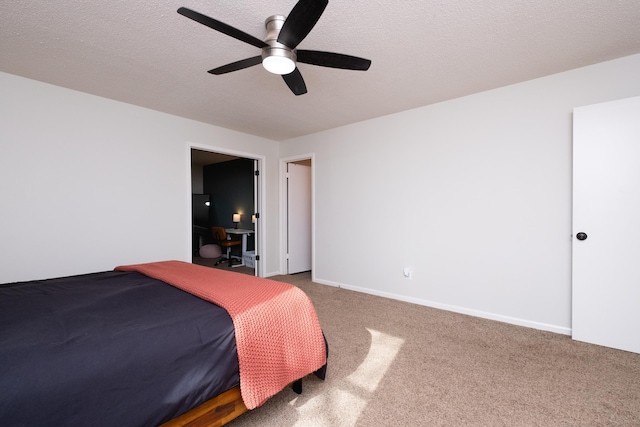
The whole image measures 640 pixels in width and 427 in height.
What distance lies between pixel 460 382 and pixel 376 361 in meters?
0.57

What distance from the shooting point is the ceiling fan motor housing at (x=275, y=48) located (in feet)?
5.83

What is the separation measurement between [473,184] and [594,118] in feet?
3.51

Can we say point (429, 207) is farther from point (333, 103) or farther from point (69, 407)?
point (69, 407)

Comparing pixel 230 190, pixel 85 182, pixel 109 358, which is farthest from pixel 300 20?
pixel 230 190

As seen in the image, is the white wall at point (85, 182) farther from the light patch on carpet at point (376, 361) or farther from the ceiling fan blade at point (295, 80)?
the light patch on carpet at point (376, 361)

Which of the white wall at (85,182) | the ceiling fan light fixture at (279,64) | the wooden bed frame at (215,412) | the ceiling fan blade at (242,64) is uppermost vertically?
the ceiling fan blade at (242,64)

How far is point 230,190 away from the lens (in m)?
6.95

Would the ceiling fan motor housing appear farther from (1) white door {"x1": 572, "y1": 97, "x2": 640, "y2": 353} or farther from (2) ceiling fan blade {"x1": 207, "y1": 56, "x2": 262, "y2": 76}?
(1) white door {"x1": 572, "y1": 97, "x2": 640, "y2": 353}

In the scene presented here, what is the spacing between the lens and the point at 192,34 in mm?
2016

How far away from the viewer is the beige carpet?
1575 mm

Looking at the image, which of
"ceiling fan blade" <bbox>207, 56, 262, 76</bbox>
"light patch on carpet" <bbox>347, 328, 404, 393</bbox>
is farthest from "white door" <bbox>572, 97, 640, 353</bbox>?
"ceiling fan blade" <bbox>207, 56, 262, 76</bbox>

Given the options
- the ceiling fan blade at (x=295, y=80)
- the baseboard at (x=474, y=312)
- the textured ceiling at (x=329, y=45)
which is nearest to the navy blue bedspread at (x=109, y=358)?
the ceiling fan blade at (x=295, y=80)

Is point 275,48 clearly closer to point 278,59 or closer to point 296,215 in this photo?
point 278,59

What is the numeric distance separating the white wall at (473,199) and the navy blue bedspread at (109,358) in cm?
270
